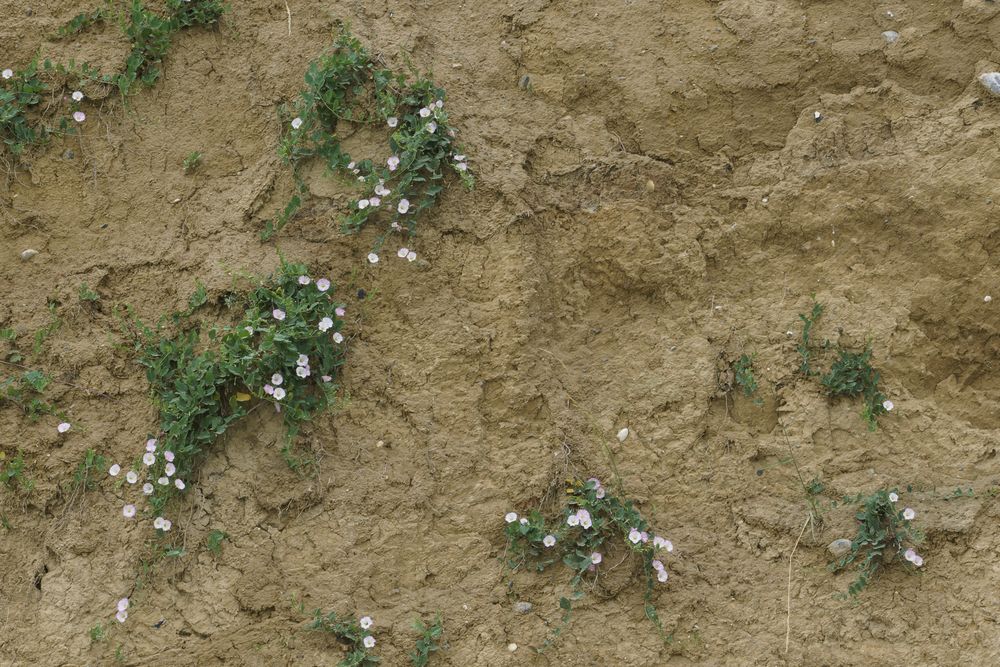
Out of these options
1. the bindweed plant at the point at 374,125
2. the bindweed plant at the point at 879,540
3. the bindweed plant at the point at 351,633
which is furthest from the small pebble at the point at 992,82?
the bindweed plant at the point at 351,633

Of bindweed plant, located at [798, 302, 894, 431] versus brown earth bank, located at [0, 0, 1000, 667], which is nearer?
brown earth bank, located at [0, 0, 1000, 667]

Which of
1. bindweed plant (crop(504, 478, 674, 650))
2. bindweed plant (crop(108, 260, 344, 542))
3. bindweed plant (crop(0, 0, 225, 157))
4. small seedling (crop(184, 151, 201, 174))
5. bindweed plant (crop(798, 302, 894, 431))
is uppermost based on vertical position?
bindweed plant (crop(0, 0, 225, 157))

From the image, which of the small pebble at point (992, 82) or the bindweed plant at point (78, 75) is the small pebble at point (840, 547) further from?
the bindweed plant at point (78, 75)

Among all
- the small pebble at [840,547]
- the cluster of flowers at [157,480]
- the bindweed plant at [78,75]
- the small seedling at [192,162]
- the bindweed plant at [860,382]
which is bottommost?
the small pebble at [840,547]

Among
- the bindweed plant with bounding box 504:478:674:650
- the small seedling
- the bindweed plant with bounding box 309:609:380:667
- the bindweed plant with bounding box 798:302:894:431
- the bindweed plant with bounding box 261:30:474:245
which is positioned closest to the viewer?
the bindweed plant with bounding box 309:609:380:667

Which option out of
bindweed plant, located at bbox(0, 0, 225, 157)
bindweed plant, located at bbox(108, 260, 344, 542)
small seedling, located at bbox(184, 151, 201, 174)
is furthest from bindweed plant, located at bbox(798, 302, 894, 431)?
bindweed plant, located at bbox(0, 0, 225, 157)

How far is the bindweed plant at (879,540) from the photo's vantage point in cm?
378

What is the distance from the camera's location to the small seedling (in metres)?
4.41

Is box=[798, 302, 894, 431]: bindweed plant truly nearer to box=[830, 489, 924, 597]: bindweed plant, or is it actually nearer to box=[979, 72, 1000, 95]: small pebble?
box=[830, 489, 924, 597]: bindweed plant

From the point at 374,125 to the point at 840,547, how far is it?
7.41ft

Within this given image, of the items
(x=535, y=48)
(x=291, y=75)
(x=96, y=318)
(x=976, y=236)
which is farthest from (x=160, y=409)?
(x=976, y=236)

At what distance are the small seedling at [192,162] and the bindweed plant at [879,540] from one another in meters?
2.74

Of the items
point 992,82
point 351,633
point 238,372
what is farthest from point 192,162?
point 992,82

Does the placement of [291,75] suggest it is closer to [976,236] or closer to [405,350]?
[405,350]
